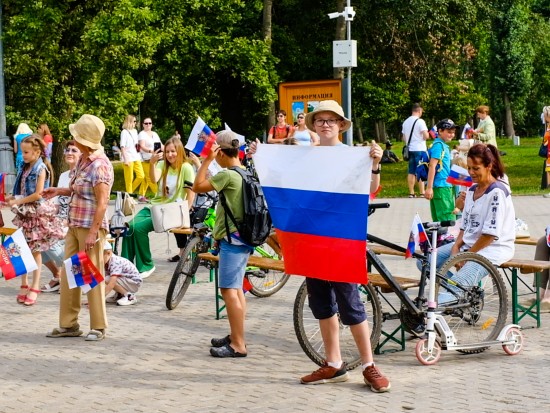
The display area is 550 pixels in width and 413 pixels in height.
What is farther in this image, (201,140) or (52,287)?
(52,287)

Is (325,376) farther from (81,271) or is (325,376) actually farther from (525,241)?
(525,241)

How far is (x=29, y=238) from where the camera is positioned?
10.6 m

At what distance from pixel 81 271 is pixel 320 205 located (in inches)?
101

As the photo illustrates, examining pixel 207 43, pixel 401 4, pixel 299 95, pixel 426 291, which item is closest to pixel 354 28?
pixel 401 4

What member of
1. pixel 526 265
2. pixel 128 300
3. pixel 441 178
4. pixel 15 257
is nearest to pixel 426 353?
pixel 526 265

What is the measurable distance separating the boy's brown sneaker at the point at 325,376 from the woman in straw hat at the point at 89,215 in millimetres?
2355

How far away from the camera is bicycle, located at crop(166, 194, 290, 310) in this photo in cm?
1000

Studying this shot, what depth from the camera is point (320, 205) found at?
263 inches

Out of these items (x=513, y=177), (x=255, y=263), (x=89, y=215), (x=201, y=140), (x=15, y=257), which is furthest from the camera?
(x=513, y=177)

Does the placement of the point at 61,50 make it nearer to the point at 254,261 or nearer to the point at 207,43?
the point at 207,43

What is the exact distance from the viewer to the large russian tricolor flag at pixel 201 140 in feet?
26.8

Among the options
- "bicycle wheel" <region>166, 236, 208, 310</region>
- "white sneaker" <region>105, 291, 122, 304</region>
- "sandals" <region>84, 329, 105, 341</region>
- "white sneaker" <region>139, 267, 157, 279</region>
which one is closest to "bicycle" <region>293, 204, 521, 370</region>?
"sandals" <region>84, 329, 105, 341</region>

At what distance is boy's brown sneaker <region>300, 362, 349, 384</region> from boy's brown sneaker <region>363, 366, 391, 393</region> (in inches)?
9.4

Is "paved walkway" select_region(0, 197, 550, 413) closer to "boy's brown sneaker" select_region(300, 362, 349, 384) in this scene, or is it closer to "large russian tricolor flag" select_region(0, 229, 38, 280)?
"boy's brown sneaker" select_region(300, 362, 349, 384)
